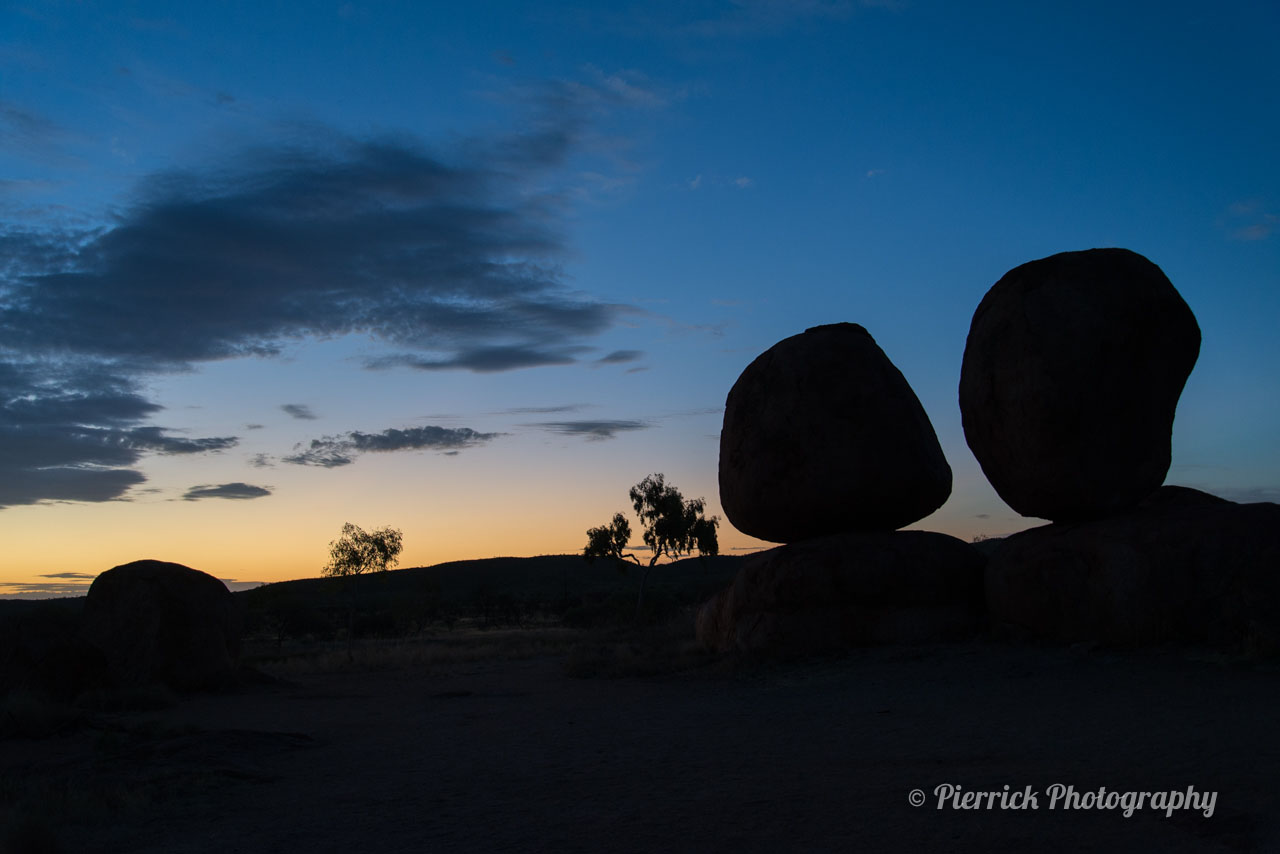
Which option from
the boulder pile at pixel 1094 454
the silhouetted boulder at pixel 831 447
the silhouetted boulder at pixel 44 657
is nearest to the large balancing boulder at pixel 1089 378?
the boulder pile at pixel 1094 454

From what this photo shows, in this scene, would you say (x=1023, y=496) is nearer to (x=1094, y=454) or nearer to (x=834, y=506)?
(x=1094, y=454)

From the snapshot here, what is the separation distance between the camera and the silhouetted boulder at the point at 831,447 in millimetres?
15078

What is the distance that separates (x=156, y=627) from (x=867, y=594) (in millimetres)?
→ 12234

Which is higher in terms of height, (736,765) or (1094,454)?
(1094,454)

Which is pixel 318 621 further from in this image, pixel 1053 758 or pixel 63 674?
pixel 1053 758

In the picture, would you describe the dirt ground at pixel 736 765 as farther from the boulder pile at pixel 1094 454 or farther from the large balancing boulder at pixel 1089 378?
the large balancing boulder at pixel 1089 378

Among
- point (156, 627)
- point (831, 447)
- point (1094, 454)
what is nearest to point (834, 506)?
point (831, 447)

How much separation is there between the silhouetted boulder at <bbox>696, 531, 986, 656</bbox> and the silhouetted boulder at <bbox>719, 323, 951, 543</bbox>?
28.3 inches

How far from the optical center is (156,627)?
51.7ft

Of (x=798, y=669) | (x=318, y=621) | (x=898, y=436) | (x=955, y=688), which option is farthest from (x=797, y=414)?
(x=318, y=621)

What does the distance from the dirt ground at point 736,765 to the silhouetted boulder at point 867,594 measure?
939 mm

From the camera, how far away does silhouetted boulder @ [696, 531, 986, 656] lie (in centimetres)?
1385

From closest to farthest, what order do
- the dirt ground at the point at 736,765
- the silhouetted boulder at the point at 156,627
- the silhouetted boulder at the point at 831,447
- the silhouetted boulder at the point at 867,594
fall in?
the dirt ground at the point at 736,765 → the silhouetted boulder at the point at 867,594 → the silhouetted boulder at the point at 831,447 → the silhouetted boulder at the point at 156,627

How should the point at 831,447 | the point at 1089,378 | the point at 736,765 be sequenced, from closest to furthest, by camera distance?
the point at 736,765 < the point at 1089,378 < the point at 831,447
